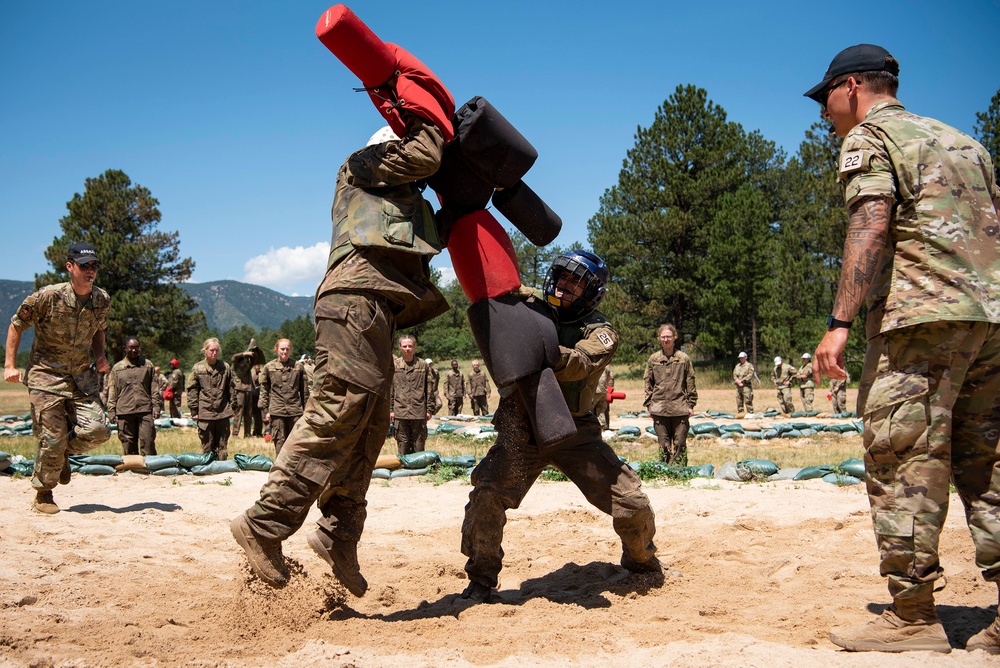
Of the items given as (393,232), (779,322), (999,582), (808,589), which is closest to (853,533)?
(808,589)

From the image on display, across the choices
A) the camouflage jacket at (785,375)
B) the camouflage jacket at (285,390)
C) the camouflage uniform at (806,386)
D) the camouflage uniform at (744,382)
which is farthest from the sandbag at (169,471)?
the camouflage uniform at (806,386)

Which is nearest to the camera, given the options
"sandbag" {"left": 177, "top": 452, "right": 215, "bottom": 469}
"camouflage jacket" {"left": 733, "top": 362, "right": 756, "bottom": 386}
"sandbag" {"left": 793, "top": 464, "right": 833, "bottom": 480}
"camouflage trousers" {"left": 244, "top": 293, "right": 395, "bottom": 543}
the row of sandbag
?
"camouflage trousers" {"left": 244, "top": 293, "right": 395, "bottom": 543}

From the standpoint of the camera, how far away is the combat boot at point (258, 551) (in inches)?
164

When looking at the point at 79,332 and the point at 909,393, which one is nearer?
the point at 909,393

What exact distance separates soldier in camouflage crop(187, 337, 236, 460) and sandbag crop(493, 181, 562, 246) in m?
10.8

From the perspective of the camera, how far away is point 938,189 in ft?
12.3

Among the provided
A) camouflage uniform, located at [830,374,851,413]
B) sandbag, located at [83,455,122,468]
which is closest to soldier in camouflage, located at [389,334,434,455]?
sandbag, located at [83,455,122,468]

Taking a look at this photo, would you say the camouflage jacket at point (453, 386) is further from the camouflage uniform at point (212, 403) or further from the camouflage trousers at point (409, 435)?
the camouflage uniform at point (212, 403)

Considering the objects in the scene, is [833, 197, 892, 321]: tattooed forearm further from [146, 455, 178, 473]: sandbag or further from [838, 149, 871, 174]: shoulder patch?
[146, 455, 178, 473]: sandbag

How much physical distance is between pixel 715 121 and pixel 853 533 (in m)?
39.0

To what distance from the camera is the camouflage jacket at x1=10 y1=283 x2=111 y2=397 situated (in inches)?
302

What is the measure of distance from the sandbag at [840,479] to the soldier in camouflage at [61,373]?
726 centimetres

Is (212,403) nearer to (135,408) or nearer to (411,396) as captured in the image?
(135,408)

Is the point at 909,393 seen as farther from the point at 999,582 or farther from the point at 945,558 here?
the point at 945,558
